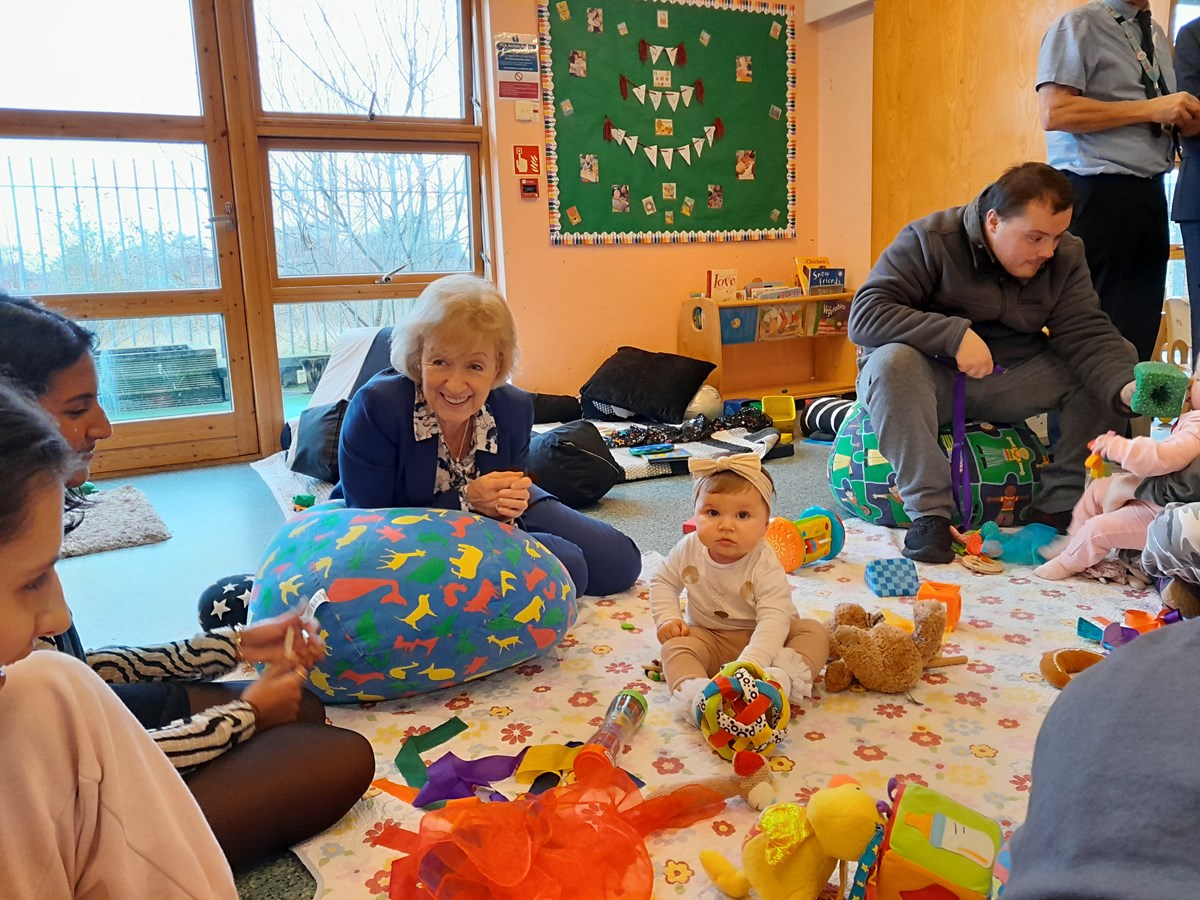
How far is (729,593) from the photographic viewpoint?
1680 mm

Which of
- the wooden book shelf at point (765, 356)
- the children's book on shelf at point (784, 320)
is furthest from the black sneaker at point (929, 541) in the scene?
the children's book on shelf at point (784, 320)

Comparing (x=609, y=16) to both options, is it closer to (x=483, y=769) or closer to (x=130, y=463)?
(x=130, y=463)

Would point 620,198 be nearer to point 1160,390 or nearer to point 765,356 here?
point 765,356

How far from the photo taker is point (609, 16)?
465cm

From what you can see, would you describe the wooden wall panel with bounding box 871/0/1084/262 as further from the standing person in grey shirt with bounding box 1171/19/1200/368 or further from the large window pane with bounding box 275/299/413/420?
the large window pane with bounding box 275/299/413/420

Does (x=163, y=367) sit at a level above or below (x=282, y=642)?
above

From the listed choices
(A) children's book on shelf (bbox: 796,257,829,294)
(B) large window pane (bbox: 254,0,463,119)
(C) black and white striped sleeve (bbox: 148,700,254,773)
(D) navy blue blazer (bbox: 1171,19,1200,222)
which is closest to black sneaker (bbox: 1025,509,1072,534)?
(D) navy blue blazer (bbox: 1171,19,1200,222)

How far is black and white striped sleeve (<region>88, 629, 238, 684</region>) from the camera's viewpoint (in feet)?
4.38

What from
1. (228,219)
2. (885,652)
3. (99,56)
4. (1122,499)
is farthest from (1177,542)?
(99,56)

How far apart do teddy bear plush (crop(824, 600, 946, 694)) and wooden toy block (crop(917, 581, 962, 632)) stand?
0.74 ft

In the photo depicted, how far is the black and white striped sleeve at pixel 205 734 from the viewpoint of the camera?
3.68 ft

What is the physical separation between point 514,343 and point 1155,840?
1494 mm

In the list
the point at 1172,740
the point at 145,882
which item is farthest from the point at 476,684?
the point at 1172,740

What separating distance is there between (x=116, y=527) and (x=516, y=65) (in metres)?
2.81
